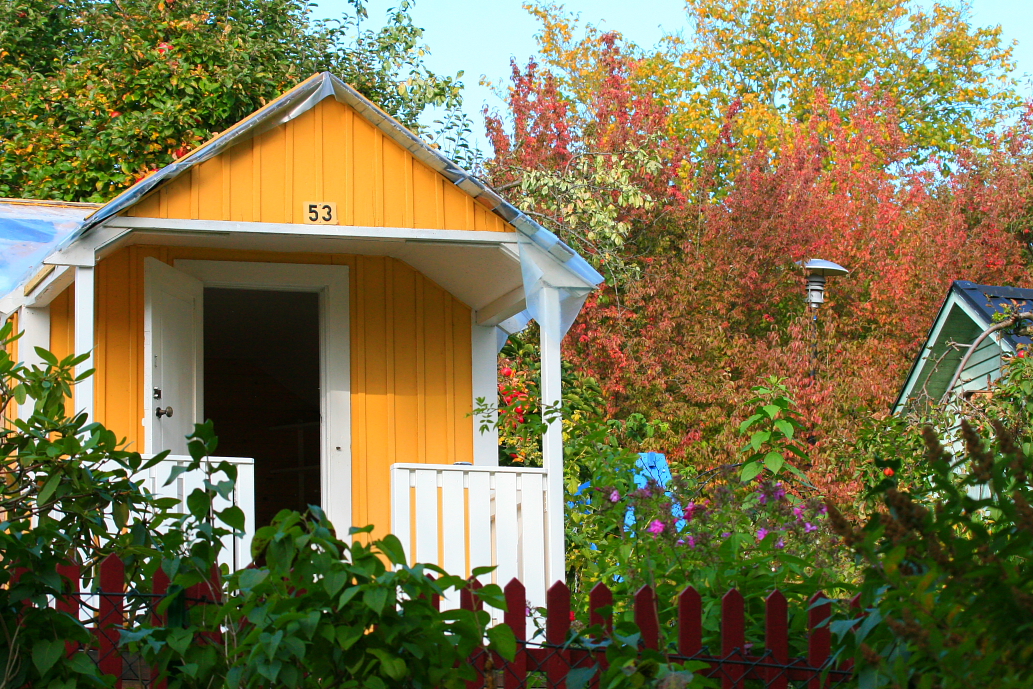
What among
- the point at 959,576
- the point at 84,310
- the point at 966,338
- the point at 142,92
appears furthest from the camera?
the point at 142,92

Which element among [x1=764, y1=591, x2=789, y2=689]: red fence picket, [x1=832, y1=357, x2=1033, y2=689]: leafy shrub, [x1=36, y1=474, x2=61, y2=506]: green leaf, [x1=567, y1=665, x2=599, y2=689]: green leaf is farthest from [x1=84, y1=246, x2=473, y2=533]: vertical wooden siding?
[x1=832, y1=357, x2=1033, y2=689]: leafy shrub

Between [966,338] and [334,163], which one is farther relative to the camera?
[966,338]

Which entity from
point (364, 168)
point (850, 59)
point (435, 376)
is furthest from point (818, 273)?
point (850, 59)

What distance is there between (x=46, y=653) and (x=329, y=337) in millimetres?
5127

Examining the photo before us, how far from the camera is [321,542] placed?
7.96 ft

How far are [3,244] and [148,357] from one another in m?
1.79

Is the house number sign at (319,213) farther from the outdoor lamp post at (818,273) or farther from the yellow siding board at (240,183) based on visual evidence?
the outdoor lamp post at (818,273)

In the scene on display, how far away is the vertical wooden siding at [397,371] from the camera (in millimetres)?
7672

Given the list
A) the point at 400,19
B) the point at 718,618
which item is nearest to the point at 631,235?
the point at 400,19

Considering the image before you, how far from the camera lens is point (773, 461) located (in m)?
4.84

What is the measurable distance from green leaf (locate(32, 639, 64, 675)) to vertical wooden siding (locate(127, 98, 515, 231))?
3.53m

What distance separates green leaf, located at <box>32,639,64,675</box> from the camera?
264 centimetres

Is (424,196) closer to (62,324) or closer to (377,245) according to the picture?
(377,245)

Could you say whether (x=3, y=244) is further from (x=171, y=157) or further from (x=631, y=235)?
(x=631, y=235)
